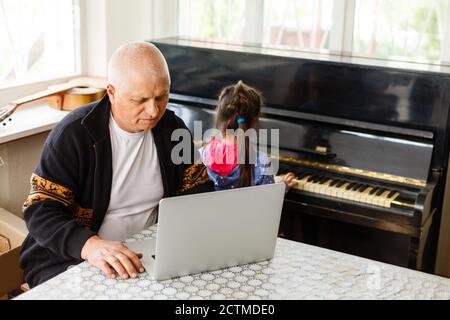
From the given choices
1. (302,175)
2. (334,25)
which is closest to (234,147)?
(302,175)

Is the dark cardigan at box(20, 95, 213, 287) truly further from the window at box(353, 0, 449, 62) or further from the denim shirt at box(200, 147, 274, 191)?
the window at box(353, 0, 449, 62)

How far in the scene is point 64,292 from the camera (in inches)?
63.4

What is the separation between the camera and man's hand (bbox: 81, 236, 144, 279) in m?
1.71

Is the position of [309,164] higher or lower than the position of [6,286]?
higher

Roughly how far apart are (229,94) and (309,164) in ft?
1.81

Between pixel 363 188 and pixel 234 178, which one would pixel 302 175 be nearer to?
pixel 363 188

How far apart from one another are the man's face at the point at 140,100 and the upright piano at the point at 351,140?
0.99 m

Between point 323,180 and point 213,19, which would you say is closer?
point 323,180

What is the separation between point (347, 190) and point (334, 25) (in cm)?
124

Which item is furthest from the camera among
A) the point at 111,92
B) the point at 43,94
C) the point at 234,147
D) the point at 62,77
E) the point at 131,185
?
the point at 62,77

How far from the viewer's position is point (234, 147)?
8.84ft
